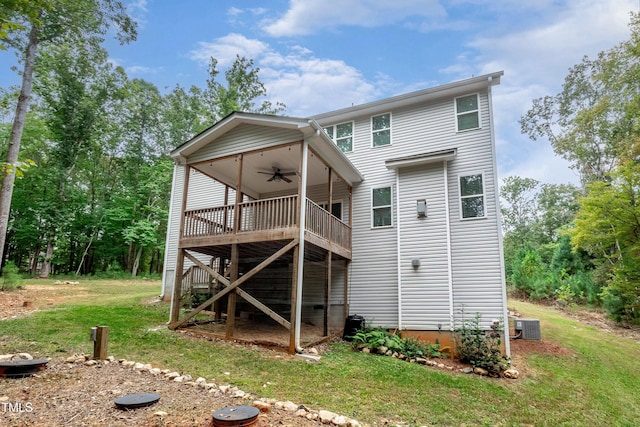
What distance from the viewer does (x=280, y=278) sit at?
34.5ft

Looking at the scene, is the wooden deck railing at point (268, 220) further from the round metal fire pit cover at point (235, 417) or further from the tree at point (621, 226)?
the tree at point (621, 226)

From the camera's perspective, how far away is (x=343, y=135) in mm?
12727

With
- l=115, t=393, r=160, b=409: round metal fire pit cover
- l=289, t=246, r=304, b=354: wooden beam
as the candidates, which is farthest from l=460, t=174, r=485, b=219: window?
l=115, t=393, r=160, b=409: round metal fire pit cover

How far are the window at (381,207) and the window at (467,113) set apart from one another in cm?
307

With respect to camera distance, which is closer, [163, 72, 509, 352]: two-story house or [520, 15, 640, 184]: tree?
[163, 72, 509, 352]: two-story house

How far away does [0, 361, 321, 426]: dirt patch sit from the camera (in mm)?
3691

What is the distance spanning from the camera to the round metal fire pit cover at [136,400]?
13.1ft

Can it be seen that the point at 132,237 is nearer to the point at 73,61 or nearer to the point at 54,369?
the point at 73,61

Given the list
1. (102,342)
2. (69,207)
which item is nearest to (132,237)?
(69,207)

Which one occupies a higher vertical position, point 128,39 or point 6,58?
point 128,39

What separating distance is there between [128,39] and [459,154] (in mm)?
14374

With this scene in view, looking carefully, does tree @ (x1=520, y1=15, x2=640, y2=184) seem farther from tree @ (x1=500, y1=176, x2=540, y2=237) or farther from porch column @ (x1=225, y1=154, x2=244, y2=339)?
porch column @ (x1=225, y1=154, x2=244, y2=339)

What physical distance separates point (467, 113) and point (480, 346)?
272 inches

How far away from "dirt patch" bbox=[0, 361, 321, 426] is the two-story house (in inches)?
126
